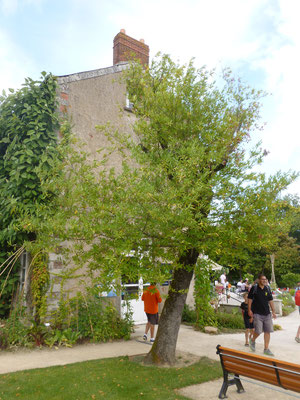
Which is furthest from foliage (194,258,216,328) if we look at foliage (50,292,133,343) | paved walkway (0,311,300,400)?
foliage (50,292,133,343)

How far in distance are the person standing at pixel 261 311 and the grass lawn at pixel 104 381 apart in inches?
56.0

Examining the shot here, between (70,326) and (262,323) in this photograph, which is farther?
(70,326)

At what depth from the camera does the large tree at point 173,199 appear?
5055 millimetres

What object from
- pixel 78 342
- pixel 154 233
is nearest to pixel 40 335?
pixel 78 342

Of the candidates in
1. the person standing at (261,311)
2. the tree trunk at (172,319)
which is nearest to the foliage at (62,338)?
the tree trunk at (172,319)

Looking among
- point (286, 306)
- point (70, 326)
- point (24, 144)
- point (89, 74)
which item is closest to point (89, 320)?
point (70, 326)

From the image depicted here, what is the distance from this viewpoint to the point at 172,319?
6477 mm

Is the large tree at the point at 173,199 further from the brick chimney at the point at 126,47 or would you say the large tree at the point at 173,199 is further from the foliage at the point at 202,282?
the brick chimney at the point at 126,47

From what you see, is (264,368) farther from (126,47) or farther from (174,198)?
(126,47)

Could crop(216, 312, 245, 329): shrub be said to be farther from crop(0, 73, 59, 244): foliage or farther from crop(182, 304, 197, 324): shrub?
crop(0, 73, 59, 244): foliage

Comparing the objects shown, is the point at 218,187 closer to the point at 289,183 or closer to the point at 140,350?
the point at 289,183

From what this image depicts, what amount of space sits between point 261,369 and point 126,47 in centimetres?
1146

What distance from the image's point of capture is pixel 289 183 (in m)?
5.64

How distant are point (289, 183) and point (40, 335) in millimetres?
6400
